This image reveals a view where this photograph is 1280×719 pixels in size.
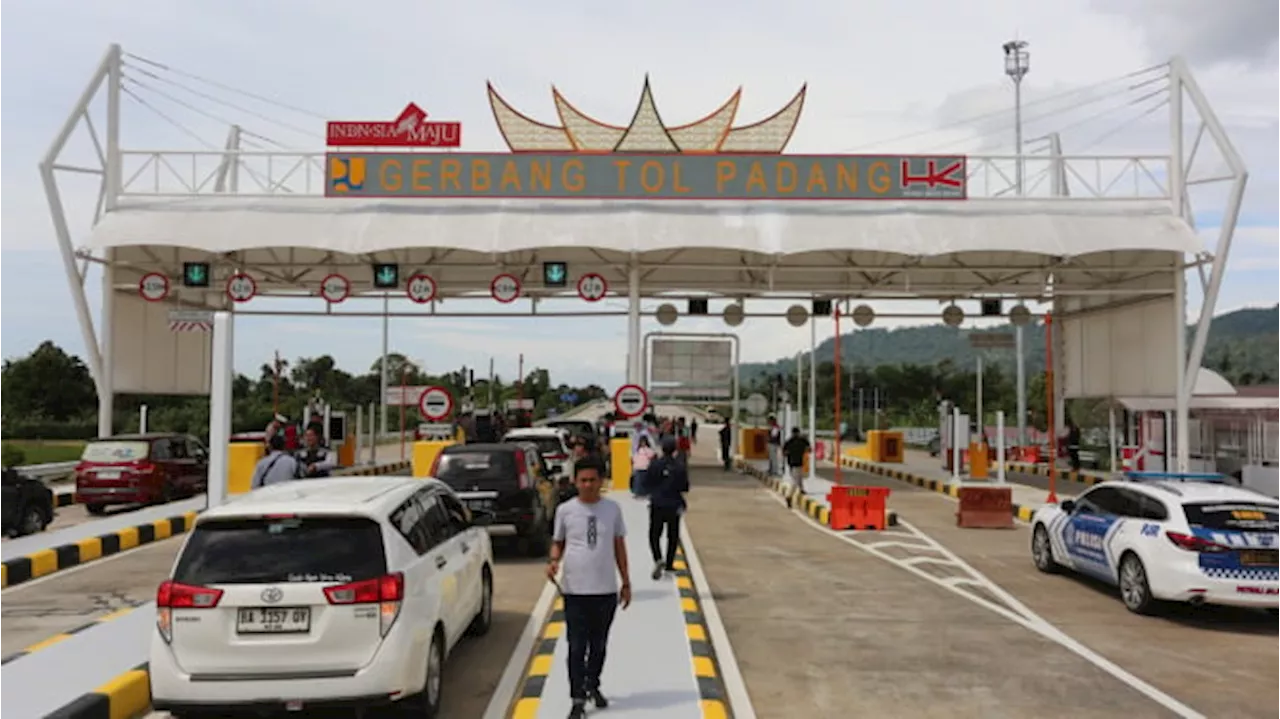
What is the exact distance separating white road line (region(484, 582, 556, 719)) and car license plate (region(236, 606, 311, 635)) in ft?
4.97

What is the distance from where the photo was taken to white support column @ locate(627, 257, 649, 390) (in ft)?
80.0

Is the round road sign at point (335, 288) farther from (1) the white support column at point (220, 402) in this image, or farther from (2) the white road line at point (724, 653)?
(1) the white support column at point (220, 402)

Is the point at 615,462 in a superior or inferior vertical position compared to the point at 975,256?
inferior

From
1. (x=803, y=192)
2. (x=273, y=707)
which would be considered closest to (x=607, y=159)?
(x=803, y=192)

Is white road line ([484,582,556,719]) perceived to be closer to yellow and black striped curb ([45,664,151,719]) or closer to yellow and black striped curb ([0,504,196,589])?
yellow and black striped curb ([45,664,151,719])

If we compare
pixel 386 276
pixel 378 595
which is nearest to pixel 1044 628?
pixel 378 595

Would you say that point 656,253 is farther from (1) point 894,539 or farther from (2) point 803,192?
(1) point 894,539

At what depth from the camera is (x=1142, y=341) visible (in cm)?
2658

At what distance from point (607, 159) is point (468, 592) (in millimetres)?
18627

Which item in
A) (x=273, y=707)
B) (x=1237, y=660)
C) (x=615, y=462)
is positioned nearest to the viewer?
(x=273, y=707)

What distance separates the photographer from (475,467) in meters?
13.6

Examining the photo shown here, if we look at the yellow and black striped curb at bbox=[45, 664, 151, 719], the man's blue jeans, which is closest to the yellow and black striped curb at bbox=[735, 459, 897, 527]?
the man's blue jeans

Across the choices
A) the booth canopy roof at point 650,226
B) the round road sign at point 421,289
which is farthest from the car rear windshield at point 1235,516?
the round road sign at point 421,289

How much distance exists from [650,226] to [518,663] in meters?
17.3
